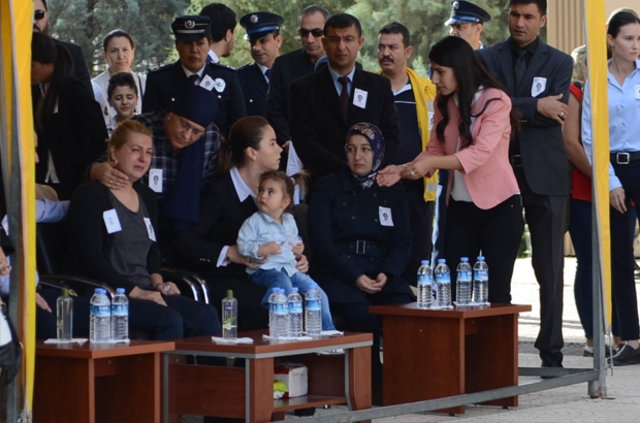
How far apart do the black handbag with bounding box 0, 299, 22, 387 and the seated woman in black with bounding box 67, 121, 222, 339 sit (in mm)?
1374

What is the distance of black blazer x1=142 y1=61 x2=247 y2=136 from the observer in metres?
7.64

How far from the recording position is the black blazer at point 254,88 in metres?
9.09

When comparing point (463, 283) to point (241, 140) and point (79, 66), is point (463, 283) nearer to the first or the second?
point (241, 140)

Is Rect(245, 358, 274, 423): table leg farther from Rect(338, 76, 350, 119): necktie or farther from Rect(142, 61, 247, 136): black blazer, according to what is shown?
Rect(338, 76, 350, 119): necktie

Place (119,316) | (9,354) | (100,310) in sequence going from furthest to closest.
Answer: (119,316) → (100,310) → (9,354)

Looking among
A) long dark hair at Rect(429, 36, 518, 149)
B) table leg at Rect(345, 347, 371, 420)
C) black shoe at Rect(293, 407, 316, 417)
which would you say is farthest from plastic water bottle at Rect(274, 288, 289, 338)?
long dark hair at Rect(429, 36, 518, 149)

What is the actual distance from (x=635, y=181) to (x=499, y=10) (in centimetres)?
1786

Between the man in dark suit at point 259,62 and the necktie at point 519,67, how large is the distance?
1917 mm

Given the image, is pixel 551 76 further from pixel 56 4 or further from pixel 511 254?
pixel 56 4

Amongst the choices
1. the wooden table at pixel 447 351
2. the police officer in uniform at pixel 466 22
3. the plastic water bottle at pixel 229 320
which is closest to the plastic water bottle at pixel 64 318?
the plastic water bottle at pixel 229 320

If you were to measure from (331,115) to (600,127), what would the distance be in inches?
58.0

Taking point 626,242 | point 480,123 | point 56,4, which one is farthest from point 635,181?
point 56,4

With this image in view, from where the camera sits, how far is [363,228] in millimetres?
7238

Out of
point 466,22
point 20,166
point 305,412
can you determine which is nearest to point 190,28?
point 305,412
